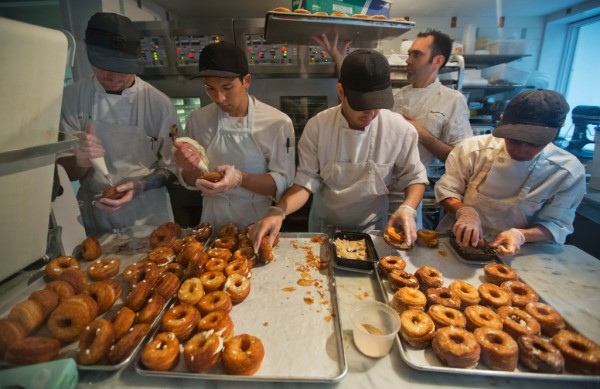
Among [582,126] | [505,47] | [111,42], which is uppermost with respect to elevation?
[505,47]

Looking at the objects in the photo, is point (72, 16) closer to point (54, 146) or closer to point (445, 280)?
point (54, 146)

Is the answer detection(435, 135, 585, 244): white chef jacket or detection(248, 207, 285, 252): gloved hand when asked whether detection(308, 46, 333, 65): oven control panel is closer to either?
detection(435, 135, 585, 244): white chef jacket

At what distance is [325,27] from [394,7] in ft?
11.1

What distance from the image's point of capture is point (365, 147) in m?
2.43

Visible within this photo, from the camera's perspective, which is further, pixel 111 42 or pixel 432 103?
pixel 432 103

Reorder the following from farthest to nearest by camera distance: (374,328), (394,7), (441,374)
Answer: (394,7) < (374,328) < (441,374)

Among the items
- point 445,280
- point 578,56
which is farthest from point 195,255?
point 578,56

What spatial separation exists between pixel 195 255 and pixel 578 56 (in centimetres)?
256

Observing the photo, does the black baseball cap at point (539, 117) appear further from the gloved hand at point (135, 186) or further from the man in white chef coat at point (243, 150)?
the gloved hand at point (135, 186)

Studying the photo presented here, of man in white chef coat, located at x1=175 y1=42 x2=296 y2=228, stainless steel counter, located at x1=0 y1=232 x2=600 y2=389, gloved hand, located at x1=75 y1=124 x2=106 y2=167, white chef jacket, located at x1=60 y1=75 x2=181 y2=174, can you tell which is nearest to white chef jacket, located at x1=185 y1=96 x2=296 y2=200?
man in white chef coat, located at x1=175 y1=42 x2=296 y2=228

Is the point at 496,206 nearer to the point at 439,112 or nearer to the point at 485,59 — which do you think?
the point at 439,112

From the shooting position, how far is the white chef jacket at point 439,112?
11.2 feet

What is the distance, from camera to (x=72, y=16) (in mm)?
1531

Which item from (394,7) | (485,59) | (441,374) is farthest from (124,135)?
(485,59)
